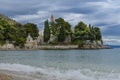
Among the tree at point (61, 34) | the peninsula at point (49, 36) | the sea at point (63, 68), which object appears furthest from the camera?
the tree at point (61, 34)

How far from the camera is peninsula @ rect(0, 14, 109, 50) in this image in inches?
6097

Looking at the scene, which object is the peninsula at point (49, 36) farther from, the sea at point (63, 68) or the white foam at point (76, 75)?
the white foam at point (76, 75)

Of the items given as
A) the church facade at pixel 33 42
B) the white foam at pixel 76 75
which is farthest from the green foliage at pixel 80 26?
the white foam at pixel 76 75

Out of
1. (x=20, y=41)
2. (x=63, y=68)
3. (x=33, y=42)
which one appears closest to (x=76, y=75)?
(x=63, y=68)

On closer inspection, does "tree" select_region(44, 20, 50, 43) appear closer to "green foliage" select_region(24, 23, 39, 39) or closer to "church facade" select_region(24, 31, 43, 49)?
"church facade" select_region(24, 31, 43, 49)

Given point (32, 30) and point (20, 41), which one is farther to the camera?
point (32, 30)

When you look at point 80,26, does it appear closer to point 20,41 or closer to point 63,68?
point 20,41

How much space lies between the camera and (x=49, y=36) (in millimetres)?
166125

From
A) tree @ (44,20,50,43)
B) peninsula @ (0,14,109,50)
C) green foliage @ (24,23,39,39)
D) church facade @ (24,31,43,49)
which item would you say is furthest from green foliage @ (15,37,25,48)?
tree @ (44,20,50,43)

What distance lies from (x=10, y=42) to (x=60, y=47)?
2630cm

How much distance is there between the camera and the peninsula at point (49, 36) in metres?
155

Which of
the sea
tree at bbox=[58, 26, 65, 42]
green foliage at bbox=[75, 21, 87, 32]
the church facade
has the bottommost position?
the sea

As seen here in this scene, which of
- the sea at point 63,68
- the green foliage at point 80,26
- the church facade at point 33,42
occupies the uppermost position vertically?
the green foliage at point 80,26

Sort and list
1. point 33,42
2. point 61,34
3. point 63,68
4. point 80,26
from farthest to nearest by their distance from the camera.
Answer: point 80,26
point 61,34
point 33,42
point 63,68
